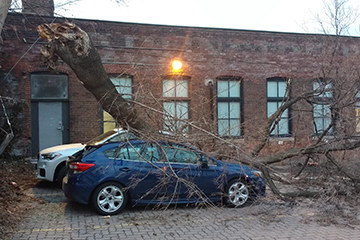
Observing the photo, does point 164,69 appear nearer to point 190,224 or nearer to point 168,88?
point 168,88

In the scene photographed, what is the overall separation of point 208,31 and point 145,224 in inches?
405

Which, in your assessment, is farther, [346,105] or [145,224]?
[346,105]

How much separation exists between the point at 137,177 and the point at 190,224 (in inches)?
57.3

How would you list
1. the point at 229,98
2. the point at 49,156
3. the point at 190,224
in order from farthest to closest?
the point at 229,98
the point at 49,156
the point at 190,224

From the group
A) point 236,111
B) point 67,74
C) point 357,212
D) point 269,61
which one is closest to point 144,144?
point 357,212

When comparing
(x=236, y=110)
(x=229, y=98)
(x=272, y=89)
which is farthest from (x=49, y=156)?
(x=272, y=89)

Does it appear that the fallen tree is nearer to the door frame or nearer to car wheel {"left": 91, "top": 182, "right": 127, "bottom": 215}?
car wheel {"left": 91, "top": 182, "right": 127, "bottom": 215}

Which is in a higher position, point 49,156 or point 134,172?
point 49,156

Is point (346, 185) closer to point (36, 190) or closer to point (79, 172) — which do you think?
point (79, 172)

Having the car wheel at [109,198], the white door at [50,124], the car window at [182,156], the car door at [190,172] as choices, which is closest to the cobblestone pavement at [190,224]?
the car wheel at [109,198]

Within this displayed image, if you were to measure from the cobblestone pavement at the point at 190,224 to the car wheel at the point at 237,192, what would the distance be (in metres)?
0.17

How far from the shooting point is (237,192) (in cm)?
785

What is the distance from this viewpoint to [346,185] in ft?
23.3

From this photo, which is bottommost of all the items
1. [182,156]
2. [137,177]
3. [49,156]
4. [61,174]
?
[61,174]
